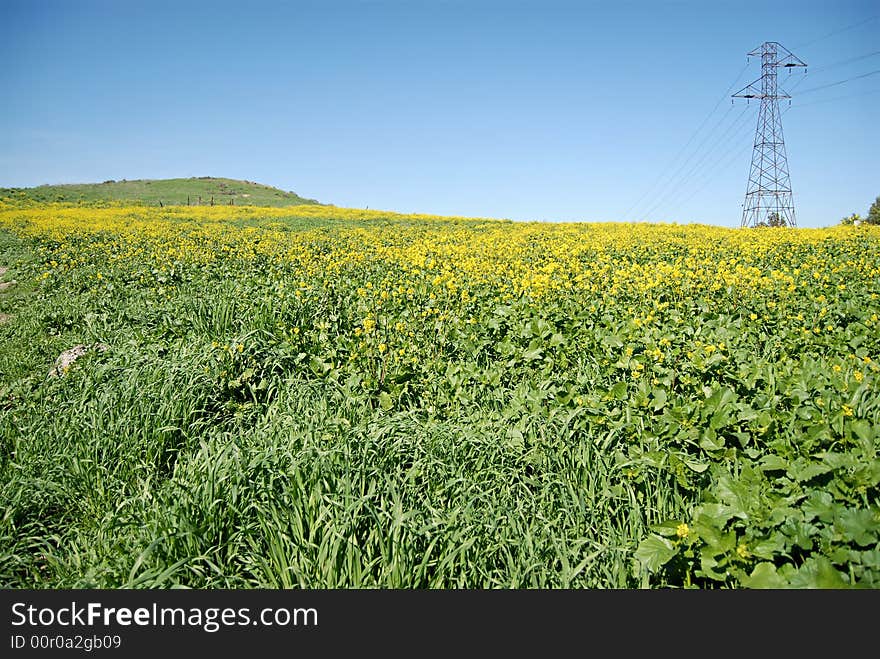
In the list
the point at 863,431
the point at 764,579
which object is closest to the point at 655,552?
the point at 764,579

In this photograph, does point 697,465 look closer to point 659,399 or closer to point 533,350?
point 659,399

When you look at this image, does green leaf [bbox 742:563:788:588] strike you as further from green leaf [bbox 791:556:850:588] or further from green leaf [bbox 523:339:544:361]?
green leaf [bbox 523:339:544:361]

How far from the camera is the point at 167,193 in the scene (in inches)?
2122

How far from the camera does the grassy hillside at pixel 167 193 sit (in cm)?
4569

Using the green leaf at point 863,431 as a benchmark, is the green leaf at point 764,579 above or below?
below

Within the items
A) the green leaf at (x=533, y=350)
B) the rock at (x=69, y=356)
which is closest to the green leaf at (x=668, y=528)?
the green leaf at (x=533, y=350)

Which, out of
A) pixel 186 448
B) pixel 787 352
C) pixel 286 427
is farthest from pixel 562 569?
pixel 787 352

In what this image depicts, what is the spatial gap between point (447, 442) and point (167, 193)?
59.5 m

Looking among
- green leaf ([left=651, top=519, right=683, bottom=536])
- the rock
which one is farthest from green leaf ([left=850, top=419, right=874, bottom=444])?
the rock

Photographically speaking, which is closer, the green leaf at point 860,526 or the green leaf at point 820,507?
the green leaf at point 860,526

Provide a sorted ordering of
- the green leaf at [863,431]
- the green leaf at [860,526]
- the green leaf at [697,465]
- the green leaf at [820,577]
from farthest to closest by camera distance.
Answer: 1. the green leaf at [697,465]
2. the green leaf at [863,431]
3. the green leaf at [860,526]
4. the green leaf at [820,577]

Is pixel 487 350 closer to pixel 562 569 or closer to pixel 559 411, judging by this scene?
pixel 559 411

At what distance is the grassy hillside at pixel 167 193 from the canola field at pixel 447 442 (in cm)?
4626

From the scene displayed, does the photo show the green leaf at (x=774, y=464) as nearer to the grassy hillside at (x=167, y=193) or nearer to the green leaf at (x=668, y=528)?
the green leaf at (x=668, y=528)
